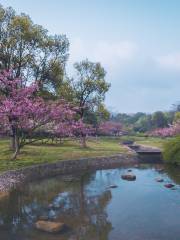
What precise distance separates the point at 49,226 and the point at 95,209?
562 cm

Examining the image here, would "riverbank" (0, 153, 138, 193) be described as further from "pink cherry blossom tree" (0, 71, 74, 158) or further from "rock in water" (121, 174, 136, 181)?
"rock in water" (121, 174, 136, 181)

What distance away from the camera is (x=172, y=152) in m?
46.9

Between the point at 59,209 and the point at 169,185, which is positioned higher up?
the point at 169,185

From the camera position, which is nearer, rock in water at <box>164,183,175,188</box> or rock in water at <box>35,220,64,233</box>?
rock in water at <box>35,220,64,233</box>

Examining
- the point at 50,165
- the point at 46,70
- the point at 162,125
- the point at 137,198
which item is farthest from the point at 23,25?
the point at 162,125

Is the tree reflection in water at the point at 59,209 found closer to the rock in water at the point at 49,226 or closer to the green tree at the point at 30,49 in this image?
the rock in water at the point at 49,226

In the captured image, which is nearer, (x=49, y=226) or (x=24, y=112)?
(x=49, y=226)

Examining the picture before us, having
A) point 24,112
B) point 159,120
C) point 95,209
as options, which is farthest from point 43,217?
point 159,120

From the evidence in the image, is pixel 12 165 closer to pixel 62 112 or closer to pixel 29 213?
pixel 62 112

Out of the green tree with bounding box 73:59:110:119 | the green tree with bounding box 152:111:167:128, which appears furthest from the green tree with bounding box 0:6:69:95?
the green tree with bounding box 152:111:167:128

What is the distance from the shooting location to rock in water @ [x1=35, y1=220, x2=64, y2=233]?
61.3 feet

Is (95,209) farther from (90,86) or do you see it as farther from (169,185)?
(90,86)

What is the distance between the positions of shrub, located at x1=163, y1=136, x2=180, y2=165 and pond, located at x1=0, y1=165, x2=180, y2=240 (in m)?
10.7

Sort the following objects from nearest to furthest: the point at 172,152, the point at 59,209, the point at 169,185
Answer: the point at 59,209 → the point at 169,185 → the point at 172,152
